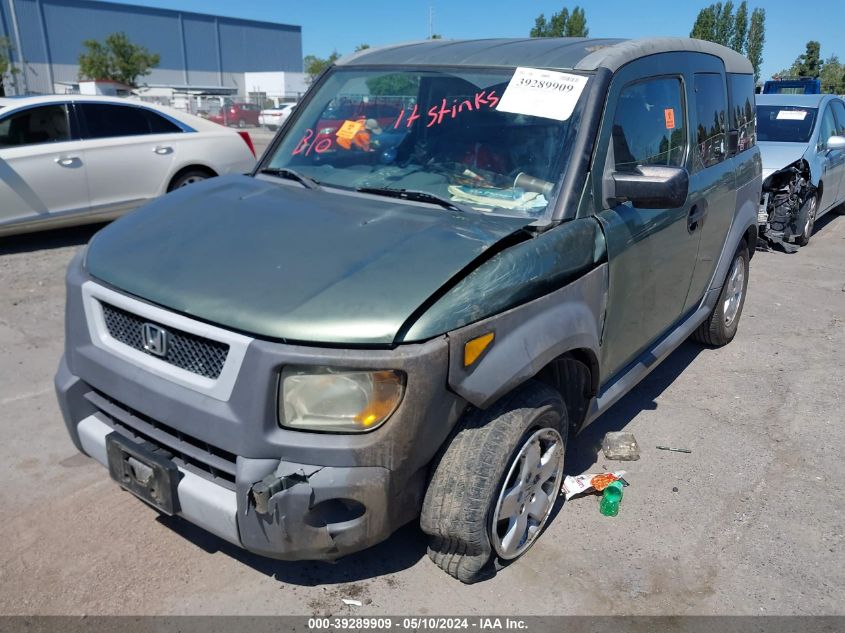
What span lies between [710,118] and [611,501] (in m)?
2.35

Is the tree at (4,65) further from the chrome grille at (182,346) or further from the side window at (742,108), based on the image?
the chrome grille at (182,346)

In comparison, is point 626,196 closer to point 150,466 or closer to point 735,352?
point 150,466

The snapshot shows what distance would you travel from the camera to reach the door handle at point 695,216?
3705 mm

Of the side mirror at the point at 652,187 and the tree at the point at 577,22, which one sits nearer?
the side mirror at the point at 652,187

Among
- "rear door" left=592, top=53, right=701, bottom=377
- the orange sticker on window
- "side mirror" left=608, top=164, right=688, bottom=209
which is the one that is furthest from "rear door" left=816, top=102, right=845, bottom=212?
the orange sticker on window

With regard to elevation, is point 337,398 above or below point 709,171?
below

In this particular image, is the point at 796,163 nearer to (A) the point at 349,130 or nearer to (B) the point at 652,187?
(B) the point at 652,187

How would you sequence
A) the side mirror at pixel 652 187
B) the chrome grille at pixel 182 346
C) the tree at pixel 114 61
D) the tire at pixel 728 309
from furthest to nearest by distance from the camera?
1. the tree at pixel 114 61
2. the tire at pixel 728 309
3. the side mirror at pixel 652 187
4. the chrome grille at pixel 182 346

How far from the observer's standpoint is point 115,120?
7484 mm

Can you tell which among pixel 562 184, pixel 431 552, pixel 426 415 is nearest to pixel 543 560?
pixel 431 552

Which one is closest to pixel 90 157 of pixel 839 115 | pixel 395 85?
pixel 395 85

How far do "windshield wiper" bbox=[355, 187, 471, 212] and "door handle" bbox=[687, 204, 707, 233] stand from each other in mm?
1512

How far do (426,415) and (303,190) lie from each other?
145cm

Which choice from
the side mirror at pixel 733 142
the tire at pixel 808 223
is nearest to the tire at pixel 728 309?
the side mirror at pixel 733 142
